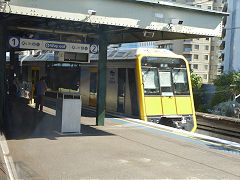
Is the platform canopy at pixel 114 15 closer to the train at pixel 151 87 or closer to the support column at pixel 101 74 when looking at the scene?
the support column at pixel 101 74

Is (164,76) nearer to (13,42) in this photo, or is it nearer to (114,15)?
(114,15)

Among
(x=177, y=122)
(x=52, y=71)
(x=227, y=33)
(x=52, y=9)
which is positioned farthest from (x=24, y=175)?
(x=227, y=33)

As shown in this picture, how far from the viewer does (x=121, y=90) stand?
52.5 feet

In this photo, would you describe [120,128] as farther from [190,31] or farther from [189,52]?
[189,52]

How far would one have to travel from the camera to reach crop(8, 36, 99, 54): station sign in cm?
1067

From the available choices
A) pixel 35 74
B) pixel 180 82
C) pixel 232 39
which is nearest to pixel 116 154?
pixel 180 82

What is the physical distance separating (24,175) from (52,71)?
54.8 feet

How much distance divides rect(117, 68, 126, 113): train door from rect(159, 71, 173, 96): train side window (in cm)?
170

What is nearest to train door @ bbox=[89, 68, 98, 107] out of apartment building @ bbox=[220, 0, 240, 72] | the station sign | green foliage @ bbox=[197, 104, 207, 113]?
the station sign

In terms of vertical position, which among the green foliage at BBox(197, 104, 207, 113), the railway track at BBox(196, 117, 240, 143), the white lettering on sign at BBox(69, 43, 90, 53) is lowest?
the green foliage at BBox(197, 104, 207, 113)

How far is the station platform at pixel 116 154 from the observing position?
6.87 meters

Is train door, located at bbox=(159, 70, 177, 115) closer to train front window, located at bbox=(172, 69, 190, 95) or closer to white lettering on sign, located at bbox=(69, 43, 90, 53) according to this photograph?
train front window, located at bbox=(172, 69, 190, 95)

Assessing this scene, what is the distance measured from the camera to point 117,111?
53.7 feet

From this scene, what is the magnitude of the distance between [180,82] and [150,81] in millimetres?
1531
